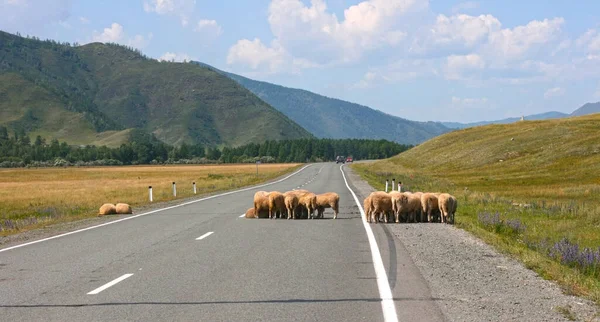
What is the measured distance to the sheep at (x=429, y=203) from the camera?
1990cm

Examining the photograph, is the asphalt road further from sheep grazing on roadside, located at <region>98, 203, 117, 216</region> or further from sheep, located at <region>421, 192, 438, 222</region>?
sheep grazing on roadside, located at <region>98, 203, 117, 216</region>

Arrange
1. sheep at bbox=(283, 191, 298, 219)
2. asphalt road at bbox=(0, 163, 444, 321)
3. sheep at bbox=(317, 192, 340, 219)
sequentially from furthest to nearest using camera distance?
sheep at bbox=(317, 192, 340, 219) < sheep at bbox=(283, 191, 298, 219) < asphalt road at bbox=(0, 163, 444, 321)

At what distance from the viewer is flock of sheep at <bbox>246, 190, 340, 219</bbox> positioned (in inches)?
830

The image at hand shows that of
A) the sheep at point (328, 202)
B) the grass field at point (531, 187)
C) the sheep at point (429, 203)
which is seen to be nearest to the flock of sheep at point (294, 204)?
the sheep at point (328, 202)

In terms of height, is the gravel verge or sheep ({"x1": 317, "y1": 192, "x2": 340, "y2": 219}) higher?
sheep ({"x1": 317, "y1": 192, "x2": 340, "y2": 219})

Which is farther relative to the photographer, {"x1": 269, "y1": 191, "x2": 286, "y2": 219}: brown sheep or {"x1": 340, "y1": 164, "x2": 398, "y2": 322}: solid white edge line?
{"x1": 269, "y1": 191, "x2": 286, "y2": 219}: brown sheep

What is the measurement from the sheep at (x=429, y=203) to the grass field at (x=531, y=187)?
94 centimetres

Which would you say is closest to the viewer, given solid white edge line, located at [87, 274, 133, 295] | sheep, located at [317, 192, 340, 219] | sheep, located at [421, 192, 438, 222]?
solid white edge line, located at [87, 274, 133, 295]

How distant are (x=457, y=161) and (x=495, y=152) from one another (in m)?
5.18

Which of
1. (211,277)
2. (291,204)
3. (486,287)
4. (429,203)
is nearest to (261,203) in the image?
(291,204)

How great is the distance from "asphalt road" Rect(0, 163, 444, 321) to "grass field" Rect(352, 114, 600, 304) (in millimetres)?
2865

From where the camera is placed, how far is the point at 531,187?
45656 mm

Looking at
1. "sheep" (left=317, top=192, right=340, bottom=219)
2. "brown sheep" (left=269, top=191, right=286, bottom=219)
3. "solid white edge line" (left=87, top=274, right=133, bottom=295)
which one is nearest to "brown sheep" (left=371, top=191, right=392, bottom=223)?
"sheep" (left=317, top=192, right=340, bottom=219)

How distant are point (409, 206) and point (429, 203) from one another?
63cm
